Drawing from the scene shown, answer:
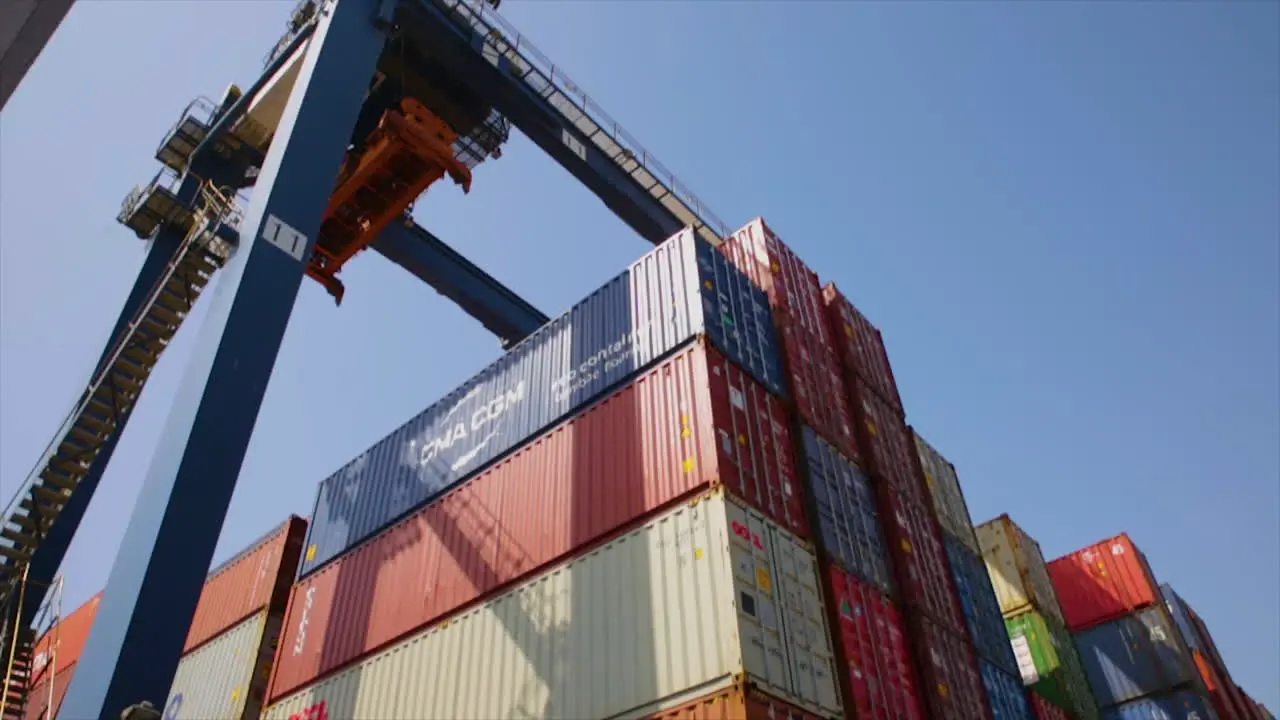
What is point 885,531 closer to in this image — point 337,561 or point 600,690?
point 600,690

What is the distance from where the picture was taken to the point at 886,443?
18.9 m

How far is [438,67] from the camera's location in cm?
2056

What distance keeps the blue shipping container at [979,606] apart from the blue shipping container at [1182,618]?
36.8 feet

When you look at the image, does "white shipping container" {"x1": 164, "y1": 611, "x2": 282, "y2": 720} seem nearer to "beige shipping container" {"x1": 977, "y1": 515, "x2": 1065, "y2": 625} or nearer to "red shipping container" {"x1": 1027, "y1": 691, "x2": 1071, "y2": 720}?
"red shipping container" {"x1": 1027, "y1": 691, "x2": 1071, "y2": 720}

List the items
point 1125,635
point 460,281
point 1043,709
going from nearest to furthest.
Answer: point 1043,709
point 460,281
point 1125,635

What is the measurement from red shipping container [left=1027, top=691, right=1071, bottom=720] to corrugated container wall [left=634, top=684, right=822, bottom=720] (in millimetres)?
10735

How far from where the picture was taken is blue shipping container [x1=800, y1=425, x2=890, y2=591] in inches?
568

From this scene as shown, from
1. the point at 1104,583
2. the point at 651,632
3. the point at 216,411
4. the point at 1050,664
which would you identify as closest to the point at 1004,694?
the point at 1050,664

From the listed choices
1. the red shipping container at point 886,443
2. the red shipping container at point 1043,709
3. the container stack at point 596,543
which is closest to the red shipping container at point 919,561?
the red shipping container at point 886,443

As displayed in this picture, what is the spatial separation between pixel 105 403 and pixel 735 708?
1234 centimetres

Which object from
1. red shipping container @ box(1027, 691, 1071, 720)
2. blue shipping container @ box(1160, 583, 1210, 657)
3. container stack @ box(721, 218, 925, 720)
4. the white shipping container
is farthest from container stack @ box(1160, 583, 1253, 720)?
the white shipping container

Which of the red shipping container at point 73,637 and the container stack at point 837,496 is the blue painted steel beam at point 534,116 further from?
the red shipping container at point 73,637

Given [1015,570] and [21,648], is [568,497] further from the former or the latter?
[1015,570]

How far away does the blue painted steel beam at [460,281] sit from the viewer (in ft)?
72.5
